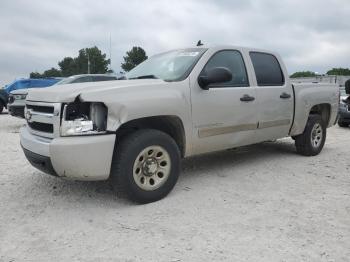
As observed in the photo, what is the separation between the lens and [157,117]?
14.9 feet

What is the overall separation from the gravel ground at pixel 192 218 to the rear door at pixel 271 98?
2.15ft

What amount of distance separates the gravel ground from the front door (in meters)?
0.57

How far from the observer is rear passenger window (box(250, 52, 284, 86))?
5.93 m

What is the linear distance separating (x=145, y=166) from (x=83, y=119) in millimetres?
859

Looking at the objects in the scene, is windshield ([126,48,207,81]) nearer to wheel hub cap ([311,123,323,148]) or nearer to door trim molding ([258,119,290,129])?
door trim molding ([258,119,290,129])

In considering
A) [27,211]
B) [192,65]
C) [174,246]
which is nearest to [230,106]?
[192,65]

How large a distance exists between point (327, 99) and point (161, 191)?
425cm

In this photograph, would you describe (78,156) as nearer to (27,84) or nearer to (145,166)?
(145,166)

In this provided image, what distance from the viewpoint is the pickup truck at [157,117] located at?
395 centimetres

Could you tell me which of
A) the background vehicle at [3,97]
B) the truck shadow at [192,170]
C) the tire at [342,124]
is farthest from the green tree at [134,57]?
the truck shadow at [192,170]

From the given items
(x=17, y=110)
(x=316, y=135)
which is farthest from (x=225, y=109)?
(x=17, y=110)

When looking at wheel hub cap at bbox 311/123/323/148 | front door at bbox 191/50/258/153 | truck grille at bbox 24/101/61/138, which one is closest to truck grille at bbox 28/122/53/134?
truck grille at bbox 24/101/61/138

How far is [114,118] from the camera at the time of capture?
402 centimetres

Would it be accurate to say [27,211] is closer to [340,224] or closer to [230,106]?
[230,106]
